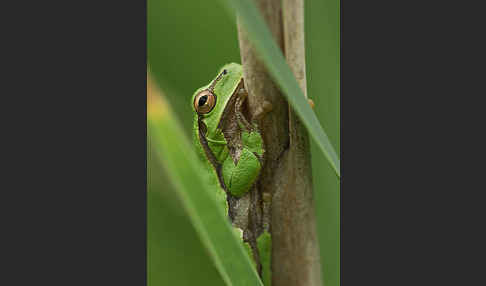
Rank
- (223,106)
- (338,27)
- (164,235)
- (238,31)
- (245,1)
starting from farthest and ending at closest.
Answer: (223,106), (338,27), (164,235), (238,31), (245,1)

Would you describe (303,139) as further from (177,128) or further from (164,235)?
(177,128)

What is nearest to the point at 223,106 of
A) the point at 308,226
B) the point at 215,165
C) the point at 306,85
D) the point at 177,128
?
Answer: the point at 215,165

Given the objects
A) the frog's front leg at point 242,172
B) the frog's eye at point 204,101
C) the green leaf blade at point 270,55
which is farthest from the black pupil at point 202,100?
the green leaf blade at point 270,55

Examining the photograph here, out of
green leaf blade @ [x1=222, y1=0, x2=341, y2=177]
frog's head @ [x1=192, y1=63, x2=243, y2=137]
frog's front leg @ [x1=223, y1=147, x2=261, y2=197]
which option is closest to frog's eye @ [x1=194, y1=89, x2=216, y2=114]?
frog's head @ [x1=192, y1=63, x2=243, y2=137]

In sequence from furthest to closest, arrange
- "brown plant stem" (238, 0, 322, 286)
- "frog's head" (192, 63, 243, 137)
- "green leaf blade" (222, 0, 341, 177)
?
1. "frog's head" (192, 63, 243, 137)
2. "brown plant stem" (238, 0, 322, 286)
3. "green leaf blade" (222, 0, 341, 177)

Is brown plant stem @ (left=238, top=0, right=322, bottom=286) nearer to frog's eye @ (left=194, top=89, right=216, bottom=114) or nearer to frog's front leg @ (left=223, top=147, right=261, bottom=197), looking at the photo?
frog's front leg @ (left=223, top=147, right=261, bottom=197)

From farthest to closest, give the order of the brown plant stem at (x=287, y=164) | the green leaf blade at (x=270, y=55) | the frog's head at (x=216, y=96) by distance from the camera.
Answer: the frog's head at (x=216, y=96)
the brown plant stem at (x=287, y=164)
the green leaf blade at (x=270, y=55)

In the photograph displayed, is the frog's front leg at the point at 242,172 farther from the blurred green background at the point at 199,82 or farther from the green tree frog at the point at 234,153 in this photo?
the blurred green background at the point at 199,82

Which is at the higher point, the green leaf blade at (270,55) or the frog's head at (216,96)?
the frog's head at (216,96)
